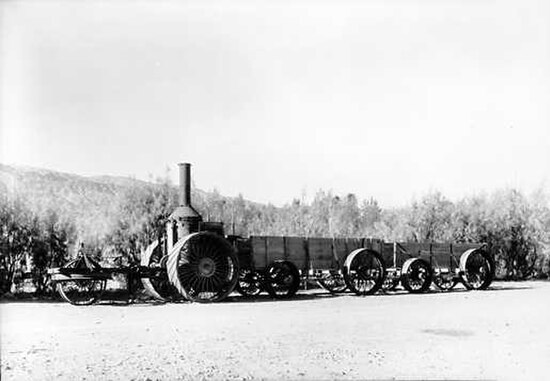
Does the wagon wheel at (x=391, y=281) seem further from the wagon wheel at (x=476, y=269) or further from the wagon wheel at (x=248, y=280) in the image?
the wagon wheel at (x=248, y=280)

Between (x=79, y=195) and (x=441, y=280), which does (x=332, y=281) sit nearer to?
(x=441, y=280)

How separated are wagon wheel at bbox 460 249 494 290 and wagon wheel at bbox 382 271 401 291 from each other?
2412mm

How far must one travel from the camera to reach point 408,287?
1998 cm

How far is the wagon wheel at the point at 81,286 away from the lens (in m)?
15.7

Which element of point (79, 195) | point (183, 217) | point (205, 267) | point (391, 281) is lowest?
point (391, 281)

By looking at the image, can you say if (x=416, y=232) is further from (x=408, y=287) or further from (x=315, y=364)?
(x=315, y=364)

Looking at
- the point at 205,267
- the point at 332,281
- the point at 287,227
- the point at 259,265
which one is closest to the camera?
the point at 205,267

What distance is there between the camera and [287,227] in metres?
38.1

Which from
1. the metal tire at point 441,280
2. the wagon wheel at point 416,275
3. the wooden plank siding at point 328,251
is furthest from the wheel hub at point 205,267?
the metal tire at point 441,280

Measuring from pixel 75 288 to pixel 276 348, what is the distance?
10558 mm

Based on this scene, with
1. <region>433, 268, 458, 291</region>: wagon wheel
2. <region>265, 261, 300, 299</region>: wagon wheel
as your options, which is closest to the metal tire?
<region>433, 268, 458, 291</region>: wagon wheel

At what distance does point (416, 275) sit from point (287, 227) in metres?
17.9

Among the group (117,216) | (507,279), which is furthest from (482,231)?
(117,216)

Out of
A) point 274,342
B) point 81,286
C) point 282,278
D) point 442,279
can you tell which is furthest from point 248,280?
point 274,342
